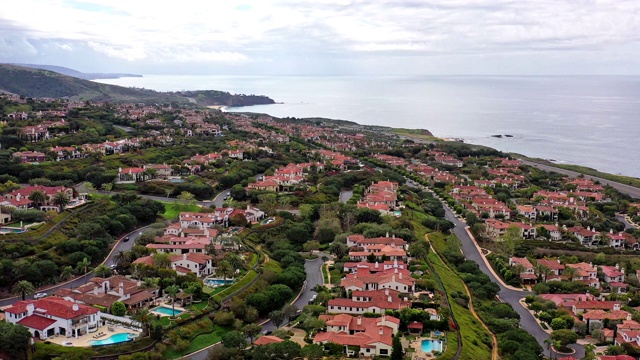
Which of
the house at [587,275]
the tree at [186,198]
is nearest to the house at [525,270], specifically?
the house at [587,275]

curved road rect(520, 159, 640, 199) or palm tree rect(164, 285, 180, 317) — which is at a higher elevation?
curved road rect(520, 159, 640, 199)

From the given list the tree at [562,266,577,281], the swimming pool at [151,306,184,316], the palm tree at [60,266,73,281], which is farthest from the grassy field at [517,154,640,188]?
the palm tree at [60,266,73,281]

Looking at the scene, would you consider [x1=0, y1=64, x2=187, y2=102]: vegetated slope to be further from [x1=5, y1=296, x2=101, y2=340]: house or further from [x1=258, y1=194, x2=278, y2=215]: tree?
[x1=5, y1=296, x2=101, y2=340]: house

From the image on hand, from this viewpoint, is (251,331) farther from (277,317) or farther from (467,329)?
(467,329)

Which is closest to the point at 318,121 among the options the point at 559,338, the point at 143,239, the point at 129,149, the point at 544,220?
the point at 129,149

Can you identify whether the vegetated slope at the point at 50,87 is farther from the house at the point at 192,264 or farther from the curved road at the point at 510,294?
the house at the point at 192,264

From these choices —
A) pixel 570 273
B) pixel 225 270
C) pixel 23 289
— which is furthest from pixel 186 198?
pixel 570 273
